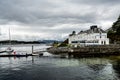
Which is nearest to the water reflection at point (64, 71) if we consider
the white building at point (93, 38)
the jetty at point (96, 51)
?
the jetty at point (96, 51)

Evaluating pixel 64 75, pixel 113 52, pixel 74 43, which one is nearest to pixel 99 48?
pixel 113 52

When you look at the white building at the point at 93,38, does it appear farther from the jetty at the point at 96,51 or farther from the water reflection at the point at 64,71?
the water reflection at the point at 64,71

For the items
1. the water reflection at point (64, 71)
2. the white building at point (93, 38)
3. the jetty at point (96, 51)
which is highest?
the white building at point (93, 38)

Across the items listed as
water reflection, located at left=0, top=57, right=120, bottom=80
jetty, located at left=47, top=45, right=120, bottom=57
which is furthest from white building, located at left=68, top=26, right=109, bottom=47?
water reflection, located at left=0, top=57, right=120, bottom=80

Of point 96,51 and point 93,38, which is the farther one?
point 93,38

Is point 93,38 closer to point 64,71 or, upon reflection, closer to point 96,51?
point 96,51

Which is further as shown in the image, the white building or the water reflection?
the white building

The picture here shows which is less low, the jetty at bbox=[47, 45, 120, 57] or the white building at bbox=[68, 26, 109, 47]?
the white building at bbox=[68, 26, 109, 47]

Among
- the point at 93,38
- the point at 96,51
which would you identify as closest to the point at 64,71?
the point at 96,51

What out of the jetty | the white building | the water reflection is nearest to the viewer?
the water reflection

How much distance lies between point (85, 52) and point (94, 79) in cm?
6763

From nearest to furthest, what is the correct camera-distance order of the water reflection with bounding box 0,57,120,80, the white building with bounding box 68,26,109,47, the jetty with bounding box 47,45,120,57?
the water reflection with bounding box 0,57,120,80 → the jetty with bounding box 47,45,120,57 → the white building with bounding box 68,26,109,47

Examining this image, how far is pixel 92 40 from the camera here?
13888cm

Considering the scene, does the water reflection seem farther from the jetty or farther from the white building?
the white building
